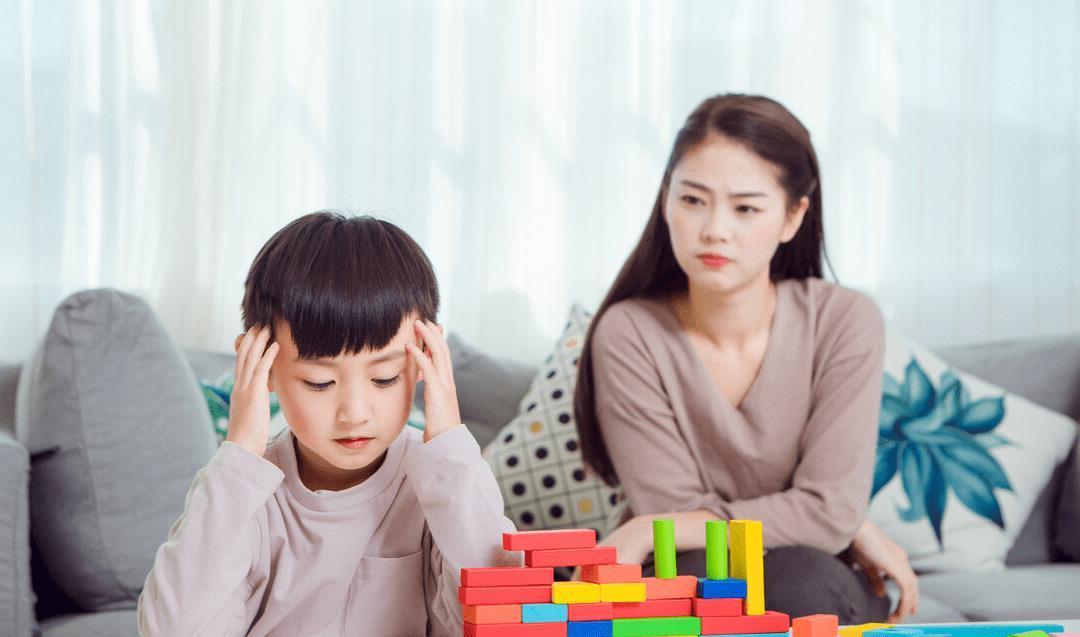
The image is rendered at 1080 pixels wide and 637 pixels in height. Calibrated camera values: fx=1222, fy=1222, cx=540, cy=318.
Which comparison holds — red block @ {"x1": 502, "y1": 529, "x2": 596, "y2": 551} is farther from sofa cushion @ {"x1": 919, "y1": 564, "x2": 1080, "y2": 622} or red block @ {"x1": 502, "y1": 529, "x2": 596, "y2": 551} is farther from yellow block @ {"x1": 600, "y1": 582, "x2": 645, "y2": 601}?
sofa cushion @ {"x1": 919, "y1": 564, "x2": 1080, "y2": 622}

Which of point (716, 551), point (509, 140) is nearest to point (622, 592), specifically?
point (716, 551)

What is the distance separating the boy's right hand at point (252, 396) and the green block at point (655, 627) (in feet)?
1.21

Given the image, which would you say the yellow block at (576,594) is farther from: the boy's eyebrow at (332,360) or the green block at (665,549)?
the boy's eyebrow at (332,360)

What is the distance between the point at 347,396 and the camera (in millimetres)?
1100

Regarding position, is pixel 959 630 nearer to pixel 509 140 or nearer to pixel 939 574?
pixel 939 574

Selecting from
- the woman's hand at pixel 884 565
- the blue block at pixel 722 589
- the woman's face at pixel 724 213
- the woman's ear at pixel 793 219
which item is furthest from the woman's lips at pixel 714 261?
the blue block at pixel 722 589

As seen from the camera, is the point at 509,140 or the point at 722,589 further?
the point at 509,140

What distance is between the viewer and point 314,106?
106 inches

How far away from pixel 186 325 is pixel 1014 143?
2.05m

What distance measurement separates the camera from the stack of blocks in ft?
3.17

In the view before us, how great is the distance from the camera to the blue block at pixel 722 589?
101cm

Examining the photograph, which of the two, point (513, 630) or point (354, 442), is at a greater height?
point (354, 442)

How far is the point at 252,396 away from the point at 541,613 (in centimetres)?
34

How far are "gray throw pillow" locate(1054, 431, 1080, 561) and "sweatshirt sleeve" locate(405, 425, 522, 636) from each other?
163 cm
